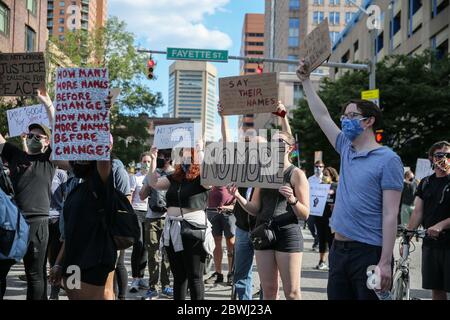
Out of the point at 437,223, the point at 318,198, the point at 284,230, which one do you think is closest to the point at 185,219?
the point at 284,230

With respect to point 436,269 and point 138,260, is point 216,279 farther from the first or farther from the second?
point 436,269

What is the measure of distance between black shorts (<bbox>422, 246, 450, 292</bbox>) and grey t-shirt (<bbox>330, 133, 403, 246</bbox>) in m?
2.57

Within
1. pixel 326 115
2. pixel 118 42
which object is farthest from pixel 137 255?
pixel 118 42

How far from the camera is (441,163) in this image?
596cm

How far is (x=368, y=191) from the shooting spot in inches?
141

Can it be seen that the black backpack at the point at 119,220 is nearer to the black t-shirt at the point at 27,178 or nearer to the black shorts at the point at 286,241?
the black shorts at the point at 286,241

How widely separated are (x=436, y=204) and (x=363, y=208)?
270cm

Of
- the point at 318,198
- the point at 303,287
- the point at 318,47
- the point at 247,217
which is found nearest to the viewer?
the point at 318,47

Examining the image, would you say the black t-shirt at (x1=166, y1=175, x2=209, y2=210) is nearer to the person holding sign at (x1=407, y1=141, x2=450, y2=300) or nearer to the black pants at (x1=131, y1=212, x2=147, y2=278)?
the person holding sign at (x1=407, y1=141, x2=450, y2=300)

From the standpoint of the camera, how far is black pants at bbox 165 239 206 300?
5290mm

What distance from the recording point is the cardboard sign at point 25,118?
274 inches

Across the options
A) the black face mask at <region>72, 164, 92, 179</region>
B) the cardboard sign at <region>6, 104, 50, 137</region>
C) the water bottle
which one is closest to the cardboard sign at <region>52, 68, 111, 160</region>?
the black face mask at <region>72, 164, 92, 179</region>

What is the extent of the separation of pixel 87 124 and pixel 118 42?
39770 mm

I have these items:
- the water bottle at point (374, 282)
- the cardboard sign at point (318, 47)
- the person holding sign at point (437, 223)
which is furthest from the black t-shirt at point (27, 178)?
the person holding sign at point (437, 223)
